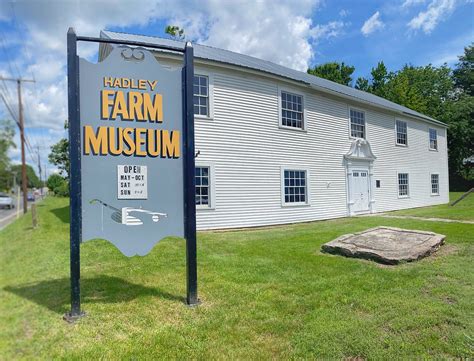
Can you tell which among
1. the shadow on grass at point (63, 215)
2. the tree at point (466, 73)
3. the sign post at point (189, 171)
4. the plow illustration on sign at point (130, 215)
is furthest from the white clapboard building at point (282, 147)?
the tree at point (466, 73)

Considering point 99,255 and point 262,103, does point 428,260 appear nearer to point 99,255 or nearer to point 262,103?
point 99,255

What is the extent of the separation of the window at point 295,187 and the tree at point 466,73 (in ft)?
126

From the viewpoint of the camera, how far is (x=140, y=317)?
4.26 meters

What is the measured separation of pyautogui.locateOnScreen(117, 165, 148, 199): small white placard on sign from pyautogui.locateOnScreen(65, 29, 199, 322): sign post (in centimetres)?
1

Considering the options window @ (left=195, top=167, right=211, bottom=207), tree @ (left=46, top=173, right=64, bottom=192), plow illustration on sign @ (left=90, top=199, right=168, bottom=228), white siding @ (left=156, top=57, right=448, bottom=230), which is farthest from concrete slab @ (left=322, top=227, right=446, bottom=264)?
tree @ (left=46, top=173, right=64, bottom=192)

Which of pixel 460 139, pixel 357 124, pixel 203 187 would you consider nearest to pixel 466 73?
pixel 460 139

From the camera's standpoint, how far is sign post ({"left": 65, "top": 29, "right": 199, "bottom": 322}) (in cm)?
432

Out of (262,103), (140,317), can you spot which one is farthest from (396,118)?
(140,317)

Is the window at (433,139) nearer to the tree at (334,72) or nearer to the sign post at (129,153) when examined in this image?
the tree at (334,72)

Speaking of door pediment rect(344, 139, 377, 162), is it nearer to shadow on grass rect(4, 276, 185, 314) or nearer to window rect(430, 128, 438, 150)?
window rect(430, 128, 438, 150)

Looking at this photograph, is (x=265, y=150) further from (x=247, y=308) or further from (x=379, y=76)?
(x=379, y=76)

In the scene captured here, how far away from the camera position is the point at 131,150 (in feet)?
15.1

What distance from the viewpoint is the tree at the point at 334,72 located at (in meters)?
40.7

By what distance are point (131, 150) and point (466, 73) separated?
164 ft
